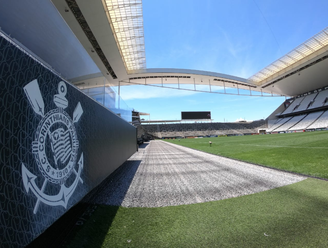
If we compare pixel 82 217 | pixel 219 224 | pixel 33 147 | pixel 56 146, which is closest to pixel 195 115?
pixel 219 224

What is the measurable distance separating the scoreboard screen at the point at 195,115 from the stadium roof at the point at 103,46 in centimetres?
2952

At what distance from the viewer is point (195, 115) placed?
65.2 m

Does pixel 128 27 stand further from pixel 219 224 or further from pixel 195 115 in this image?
pixel 195 115

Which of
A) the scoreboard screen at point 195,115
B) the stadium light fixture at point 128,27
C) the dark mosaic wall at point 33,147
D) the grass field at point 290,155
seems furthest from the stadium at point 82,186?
the scoreboard screen at point 195,115

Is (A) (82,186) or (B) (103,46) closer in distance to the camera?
(A) (82,186)

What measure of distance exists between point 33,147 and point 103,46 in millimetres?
14180

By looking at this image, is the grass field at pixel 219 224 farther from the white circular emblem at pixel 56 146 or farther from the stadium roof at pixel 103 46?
the stadium roof at pixel 103 46

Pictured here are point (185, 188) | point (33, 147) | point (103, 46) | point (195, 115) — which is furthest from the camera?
point (195, 115)

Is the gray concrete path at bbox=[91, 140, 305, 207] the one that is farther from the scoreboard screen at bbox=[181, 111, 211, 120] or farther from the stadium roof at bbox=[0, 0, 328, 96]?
the scoreboard screen at bbox=[181, 111, 211, 120]

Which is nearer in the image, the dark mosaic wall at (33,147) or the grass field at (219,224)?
the dark mosaic wall at (33,147)

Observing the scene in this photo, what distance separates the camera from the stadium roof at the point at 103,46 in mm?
2141

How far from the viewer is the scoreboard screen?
64.7m

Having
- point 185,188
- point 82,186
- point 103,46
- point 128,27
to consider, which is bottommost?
point 185,188

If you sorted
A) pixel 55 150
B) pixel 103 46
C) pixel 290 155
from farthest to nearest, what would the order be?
pixel 103 46, pixel 290 155, pixel 55 150
